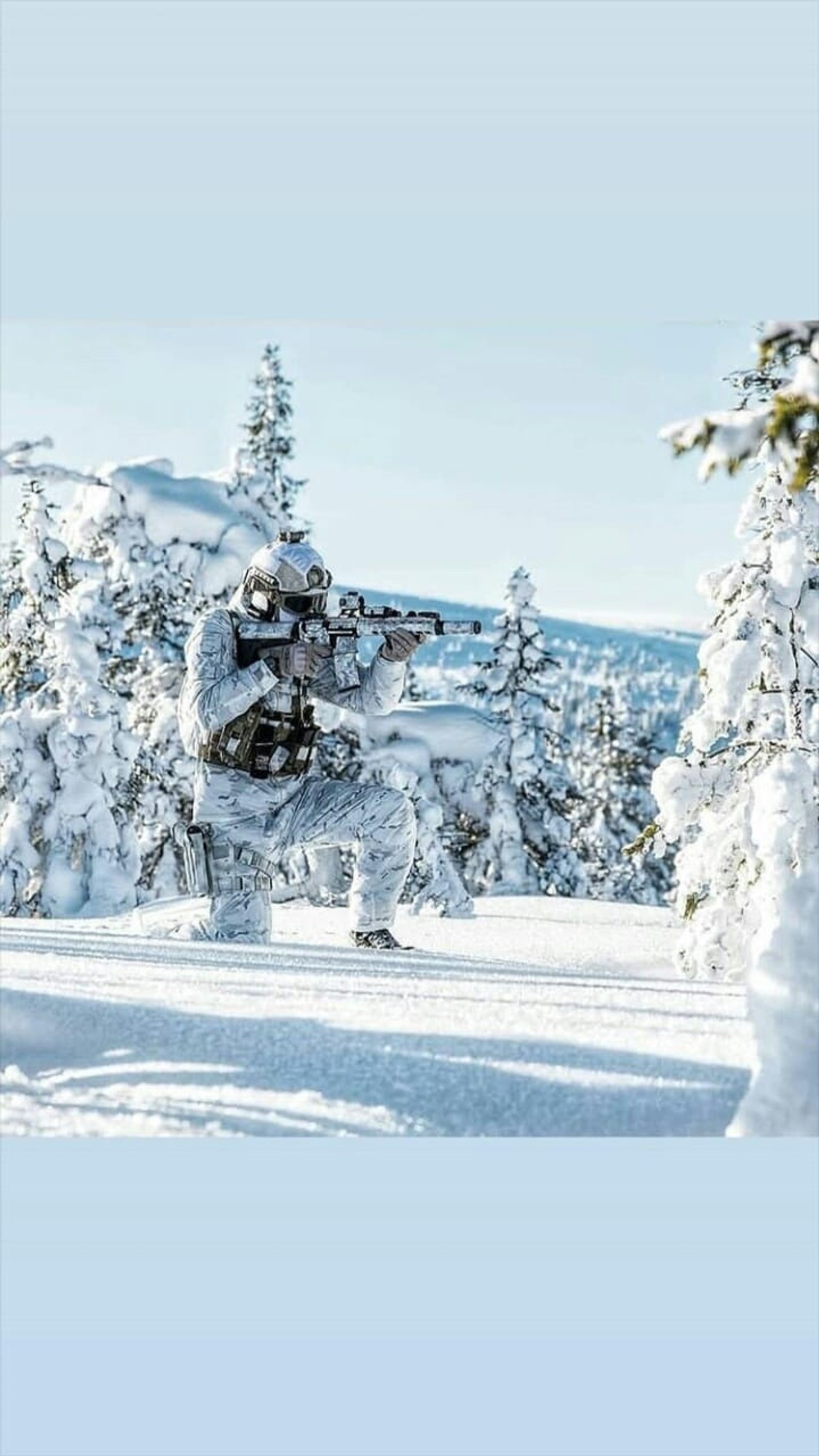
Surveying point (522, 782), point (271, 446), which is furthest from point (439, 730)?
point (271, 446)

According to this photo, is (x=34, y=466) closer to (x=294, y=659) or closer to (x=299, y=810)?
(x=294, y=659)

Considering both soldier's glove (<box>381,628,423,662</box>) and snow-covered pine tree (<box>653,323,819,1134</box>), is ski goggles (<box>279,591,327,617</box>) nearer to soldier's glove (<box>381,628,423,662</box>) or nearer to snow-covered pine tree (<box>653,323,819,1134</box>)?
soldier's glove (<box>381,628,423,662</box>)

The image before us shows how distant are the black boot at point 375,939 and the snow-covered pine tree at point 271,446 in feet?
22.0

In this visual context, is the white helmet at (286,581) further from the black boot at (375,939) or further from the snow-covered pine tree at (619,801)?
the snow-covered pine tree at (619,801)

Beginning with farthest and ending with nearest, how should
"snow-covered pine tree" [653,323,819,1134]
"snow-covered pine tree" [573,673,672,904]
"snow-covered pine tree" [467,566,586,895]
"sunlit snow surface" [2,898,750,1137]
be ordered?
"snow-covered pine tree" [573,673,672,904] < "snow-covered pine tree" [467,566,586,895] < "snow-covered pine tree" [653,323,819,1134] < "sunlit snow surface" [2,898,750,1137]

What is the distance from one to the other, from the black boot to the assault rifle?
944 mm

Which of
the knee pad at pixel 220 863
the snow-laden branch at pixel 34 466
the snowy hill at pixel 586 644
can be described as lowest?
the knee pad at pixel 220 863

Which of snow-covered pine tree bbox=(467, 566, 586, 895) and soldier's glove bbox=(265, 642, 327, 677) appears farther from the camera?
snow-covered pine tree bbox=(467, 566, 586, 895)

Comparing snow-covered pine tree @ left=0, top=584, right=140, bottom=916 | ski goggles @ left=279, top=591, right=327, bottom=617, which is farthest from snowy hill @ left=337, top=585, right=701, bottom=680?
snow-covered pine tree @ left=0, top=584, right=140, bottom=916

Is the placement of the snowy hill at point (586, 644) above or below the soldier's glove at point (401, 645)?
above

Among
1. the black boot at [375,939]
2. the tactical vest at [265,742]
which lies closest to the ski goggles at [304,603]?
A: the tactical vest at [265,742]

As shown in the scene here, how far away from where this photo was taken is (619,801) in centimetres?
2166

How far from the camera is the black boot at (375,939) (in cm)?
589

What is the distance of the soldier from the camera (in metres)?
5.70
